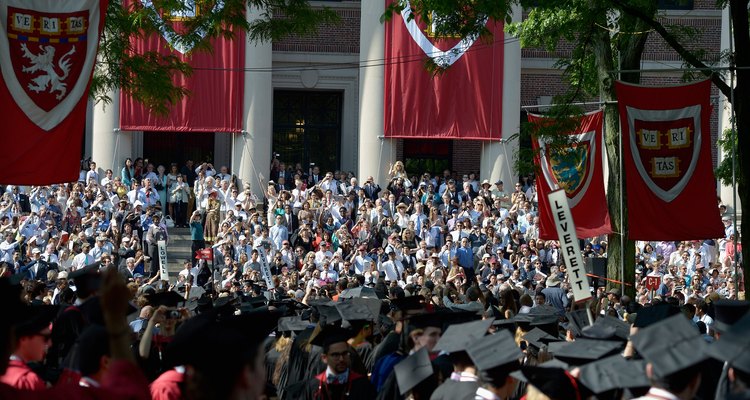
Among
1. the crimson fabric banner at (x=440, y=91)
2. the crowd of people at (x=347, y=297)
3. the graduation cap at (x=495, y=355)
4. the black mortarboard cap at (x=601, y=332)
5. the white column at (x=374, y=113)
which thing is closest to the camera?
the crowd of people at (x=347, y=297)

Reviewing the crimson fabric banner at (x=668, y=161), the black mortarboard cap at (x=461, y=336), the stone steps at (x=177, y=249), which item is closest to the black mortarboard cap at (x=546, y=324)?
the black mortarboard cap at (x=461, y=336)

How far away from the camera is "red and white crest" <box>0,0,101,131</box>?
1313 cm

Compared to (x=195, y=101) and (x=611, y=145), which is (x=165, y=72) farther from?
(x=195, y=101)

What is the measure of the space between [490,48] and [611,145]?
15.1 m

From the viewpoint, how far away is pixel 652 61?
40.3 meters

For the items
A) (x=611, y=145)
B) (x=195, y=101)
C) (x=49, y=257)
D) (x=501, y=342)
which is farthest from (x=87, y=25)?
(x=195, y=101)

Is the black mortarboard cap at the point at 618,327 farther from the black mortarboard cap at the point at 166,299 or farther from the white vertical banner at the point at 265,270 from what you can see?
the white vertical banner at the point at 265,270

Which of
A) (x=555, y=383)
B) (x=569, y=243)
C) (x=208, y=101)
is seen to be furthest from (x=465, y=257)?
(x=555, y=383)

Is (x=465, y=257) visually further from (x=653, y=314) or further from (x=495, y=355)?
(x=495, y=355)

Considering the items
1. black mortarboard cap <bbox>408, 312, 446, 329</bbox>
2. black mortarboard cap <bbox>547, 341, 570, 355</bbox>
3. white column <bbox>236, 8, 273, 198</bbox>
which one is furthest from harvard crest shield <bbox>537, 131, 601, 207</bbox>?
white column <bbox>236, 8, 273, 198</bbox>

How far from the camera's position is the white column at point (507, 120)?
3638cm

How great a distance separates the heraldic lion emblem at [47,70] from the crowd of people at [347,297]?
224cm

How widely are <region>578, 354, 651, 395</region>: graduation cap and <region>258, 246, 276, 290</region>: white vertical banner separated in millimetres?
16948

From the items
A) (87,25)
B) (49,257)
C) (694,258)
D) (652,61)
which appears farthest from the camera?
(652,61)
